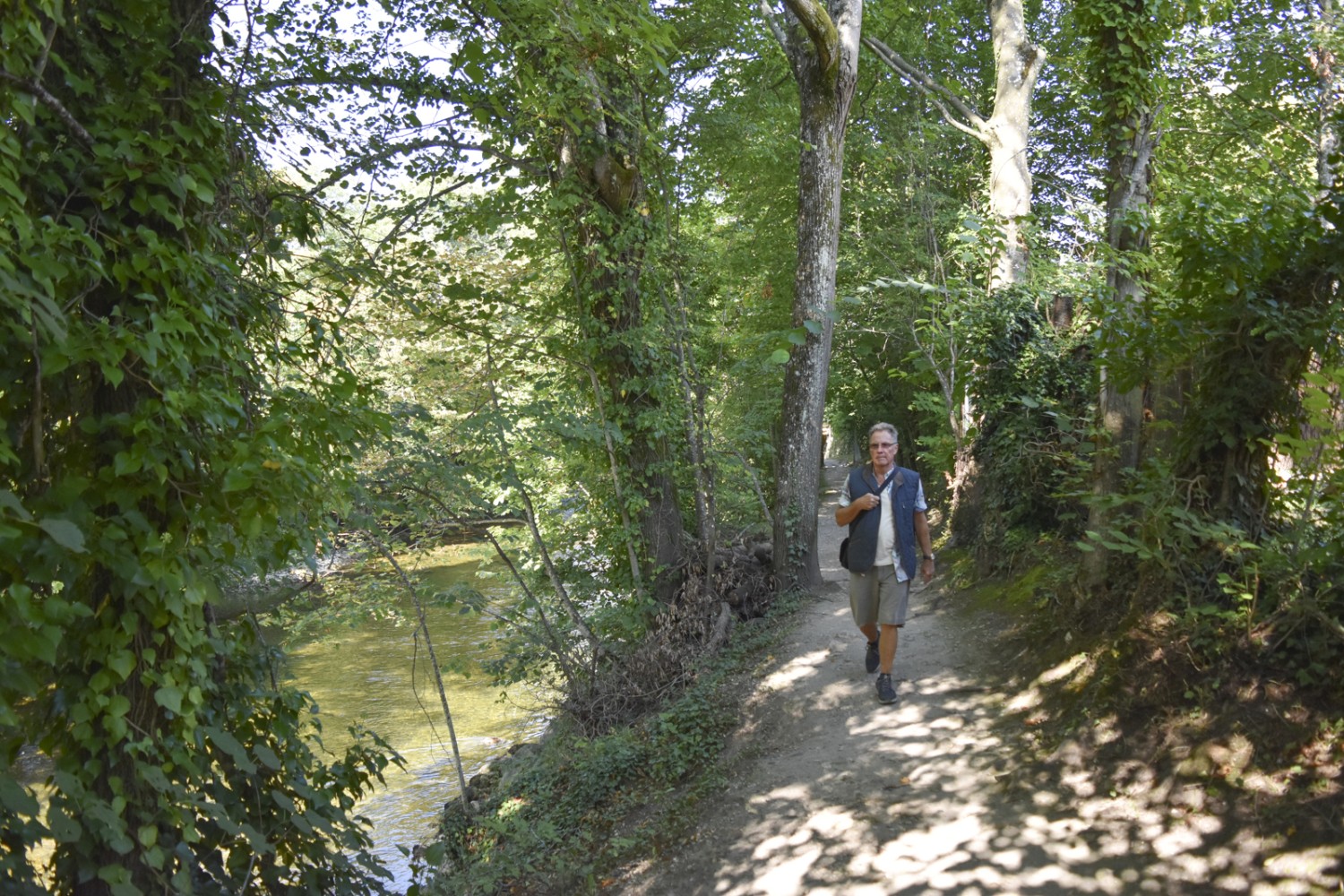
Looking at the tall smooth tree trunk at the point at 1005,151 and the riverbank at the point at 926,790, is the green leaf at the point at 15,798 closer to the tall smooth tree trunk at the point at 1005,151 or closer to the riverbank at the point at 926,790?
the riverbank at the point at 926,790

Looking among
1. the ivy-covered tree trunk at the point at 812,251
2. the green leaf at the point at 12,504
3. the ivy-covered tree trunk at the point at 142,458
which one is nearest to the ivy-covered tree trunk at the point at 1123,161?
the ivy-covered tree trunk at the point at 812,251

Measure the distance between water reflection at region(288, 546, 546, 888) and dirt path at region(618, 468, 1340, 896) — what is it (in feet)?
14.2

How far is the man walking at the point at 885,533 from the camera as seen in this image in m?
6.64

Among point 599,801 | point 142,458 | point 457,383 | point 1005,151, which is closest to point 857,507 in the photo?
point 599,801

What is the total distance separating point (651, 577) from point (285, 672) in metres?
6.48

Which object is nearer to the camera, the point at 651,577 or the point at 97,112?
the point at 97,112

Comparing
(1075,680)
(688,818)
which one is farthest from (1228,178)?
(688,818)

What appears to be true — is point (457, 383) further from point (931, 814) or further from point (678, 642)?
point (931, 814)

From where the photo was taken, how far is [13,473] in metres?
3.54

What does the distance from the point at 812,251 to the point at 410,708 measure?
9.50 meters

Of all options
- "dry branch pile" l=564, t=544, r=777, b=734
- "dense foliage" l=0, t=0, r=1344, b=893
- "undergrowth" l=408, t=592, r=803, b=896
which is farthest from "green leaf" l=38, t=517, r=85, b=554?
"dry branch pile" l=564, t=544, r=777, b=734

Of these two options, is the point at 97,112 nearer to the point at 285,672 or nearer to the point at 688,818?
the point at 285,672

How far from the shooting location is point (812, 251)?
11016 millimetres

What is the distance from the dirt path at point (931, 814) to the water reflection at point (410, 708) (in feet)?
14.2
